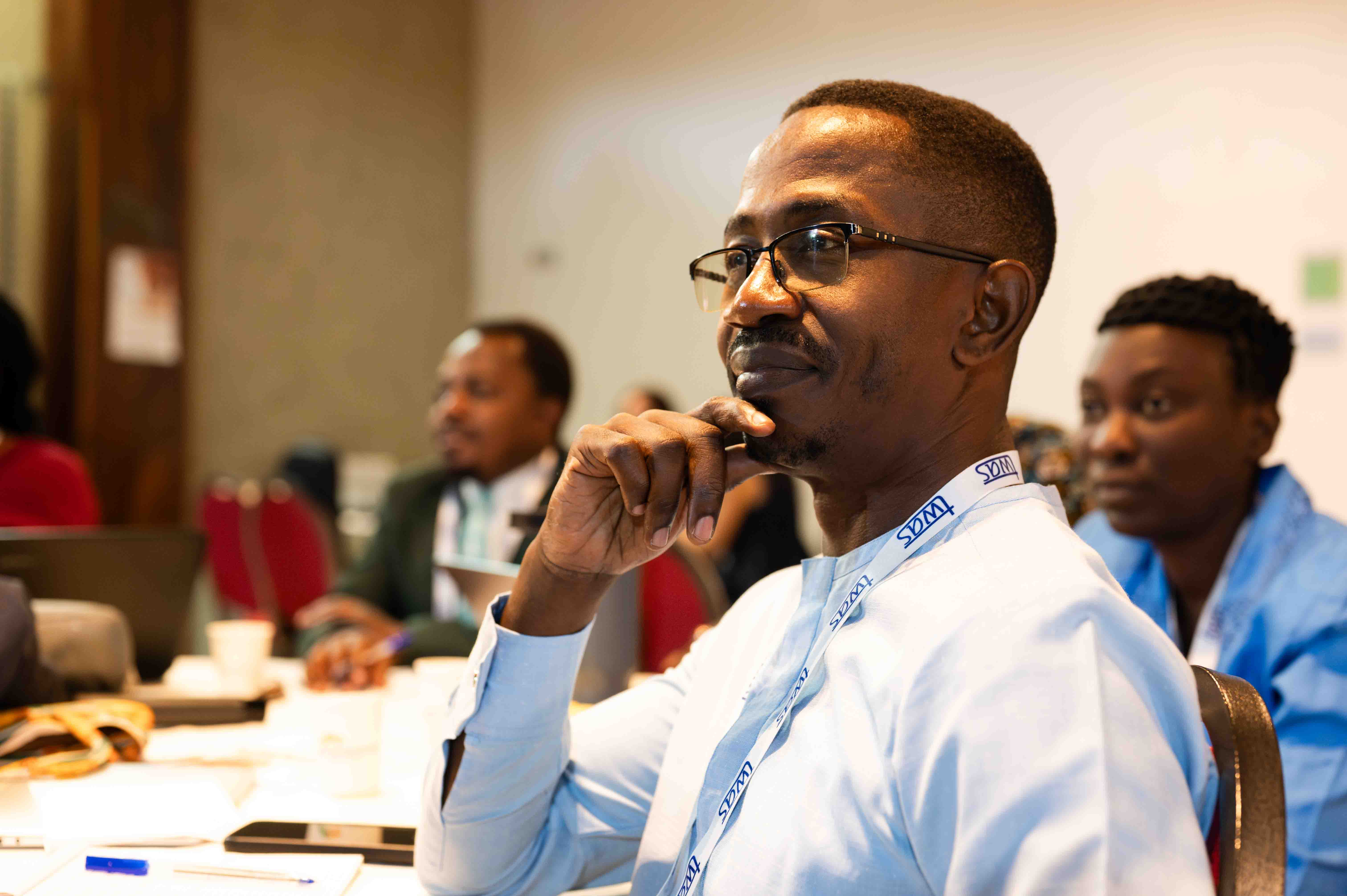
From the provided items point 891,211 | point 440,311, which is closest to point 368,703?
point 891,211

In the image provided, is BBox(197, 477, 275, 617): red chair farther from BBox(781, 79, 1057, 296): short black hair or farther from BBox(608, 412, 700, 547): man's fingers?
BBox(781, 79, 1057, 296): short black hair

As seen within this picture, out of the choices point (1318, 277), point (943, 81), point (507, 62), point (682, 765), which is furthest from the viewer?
point (507, 62)

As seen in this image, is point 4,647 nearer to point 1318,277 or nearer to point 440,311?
point 1318,277

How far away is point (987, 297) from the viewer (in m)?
0.90

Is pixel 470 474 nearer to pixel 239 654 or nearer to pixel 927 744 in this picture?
pixel 239 654

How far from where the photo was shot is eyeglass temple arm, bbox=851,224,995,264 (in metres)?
0.86

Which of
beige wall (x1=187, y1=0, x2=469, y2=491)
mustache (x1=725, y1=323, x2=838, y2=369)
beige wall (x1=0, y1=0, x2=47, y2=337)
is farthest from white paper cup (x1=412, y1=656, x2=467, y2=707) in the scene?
beige wall (x1=187, y1=0, x2=469, y2=491)

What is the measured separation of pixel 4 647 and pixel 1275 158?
3.55 metres

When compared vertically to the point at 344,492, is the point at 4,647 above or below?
above

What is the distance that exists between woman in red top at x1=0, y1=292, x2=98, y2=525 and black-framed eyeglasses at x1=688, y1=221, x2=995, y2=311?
7.51 ft

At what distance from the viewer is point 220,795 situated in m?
1.18

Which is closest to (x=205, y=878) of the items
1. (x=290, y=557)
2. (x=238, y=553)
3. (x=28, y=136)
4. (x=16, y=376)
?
(x=16, y=376)

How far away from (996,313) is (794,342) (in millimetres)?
172

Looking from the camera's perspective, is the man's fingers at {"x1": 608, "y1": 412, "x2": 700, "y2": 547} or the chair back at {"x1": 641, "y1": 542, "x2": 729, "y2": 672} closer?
the man's fingers at {"x1": 608, "y1": 412, "x2": 700, "y2": 547}
